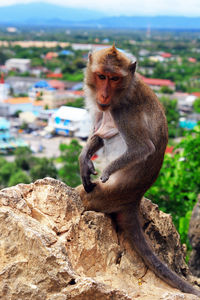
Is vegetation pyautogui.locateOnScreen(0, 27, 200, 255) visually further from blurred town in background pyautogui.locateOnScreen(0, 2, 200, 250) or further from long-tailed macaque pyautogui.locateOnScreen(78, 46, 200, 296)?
long-tailed macaque pyautogui.locateOnScreen(78, 46, 200, 296)

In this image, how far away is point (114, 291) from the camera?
6.18 ft

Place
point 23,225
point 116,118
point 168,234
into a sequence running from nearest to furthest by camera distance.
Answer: point 23,225 < point 116,118 < point 168,234

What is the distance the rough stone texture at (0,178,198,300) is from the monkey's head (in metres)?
0.51

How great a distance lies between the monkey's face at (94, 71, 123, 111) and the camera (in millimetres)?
2234

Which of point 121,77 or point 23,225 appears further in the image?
point 121,77

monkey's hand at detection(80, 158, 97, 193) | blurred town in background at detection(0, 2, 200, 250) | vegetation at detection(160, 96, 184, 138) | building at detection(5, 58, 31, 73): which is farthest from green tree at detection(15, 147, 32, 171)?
building at detection(5, 58, 31, 73)

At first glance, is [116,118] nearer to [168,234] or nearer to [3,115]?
[168,234]

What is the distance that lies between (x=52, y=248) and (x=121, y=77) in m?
0.90

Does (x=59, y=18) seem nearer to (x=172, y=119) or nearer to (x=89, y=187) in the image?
(x=172, y=119)

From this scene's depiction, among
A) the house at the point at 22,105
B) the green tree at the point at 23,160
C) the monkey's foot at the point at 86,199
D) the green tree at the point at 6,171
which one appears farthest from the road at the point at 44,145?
the monkey's foot at the point at 86,199

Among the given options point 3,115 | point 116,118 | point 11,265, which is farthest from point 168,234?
point 3,115

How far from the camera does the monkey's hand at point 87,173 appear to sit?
7.92ft

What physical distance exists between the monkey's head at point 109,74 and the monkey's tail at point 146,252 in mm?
576

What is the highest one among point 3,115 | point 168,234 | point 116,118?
point 116,118
